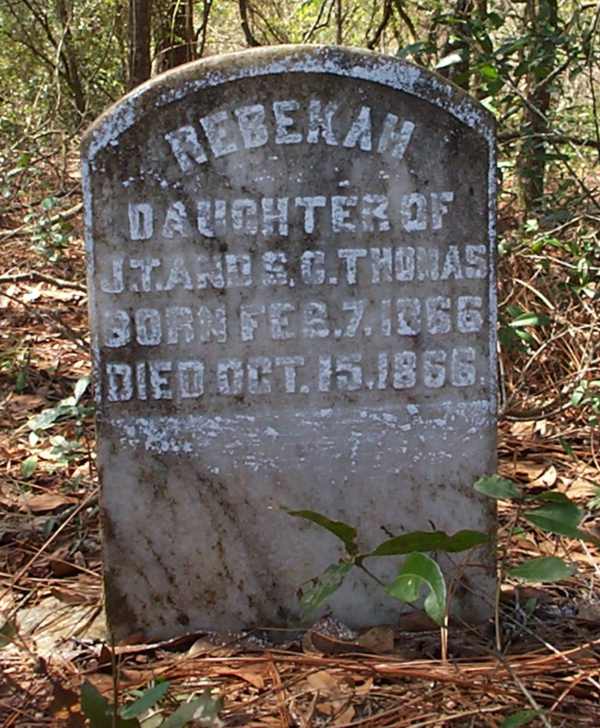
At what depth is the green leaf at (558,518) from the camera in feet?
6.68

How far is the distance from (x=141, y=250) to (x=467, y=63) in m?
2.44

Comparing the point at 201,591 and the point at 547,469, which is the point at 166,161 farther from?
the point at 547,469

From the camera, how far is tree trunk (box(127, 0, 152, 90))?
6070mm

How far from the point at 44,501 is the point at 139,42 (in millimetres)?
3746

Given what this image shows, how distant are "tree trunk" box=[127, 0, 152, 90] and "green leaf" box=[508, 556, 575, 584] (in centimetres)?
468

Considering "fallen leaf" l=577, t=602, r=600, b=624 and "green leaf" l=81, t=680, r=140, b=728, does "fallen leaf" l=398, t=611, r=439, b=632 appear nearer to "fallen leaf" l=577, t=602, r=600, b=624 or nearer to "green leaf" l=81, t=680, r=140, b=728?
"fallen leaf" l=577, t=602, r=600, b=624

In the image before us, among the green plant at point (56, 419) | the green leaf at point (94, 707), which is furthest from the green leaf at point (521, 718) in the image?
the green plant at point (56, 419)

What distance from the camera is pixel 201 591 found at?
7.89 ft

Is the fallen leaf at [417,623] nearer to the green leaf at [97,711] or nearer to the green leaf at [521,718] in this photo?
the green leaf at [521,718]

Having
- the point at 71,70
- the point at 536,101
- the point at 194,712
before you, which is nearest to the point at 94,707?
the point at 194,712

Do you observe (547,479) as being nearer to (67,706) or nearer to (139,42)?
(67,706)

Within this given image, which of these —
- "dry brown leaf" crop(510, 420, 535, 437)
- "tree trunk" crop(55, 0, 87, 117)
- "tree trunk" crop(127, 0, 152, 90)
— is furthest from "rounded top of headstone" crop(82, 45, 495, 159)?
"tree trunk" crop(55, 0, 87, 117)

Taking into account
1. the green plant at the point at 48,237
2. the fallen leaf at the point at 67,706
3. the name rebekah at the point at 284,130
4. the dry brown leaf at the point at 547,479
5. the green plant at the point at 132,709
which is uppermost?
the name rebekah at the point at 284,130

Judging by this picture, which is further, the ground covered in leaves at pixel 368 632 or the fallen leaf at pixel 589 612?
the fallen leaf at pixel 589 612
